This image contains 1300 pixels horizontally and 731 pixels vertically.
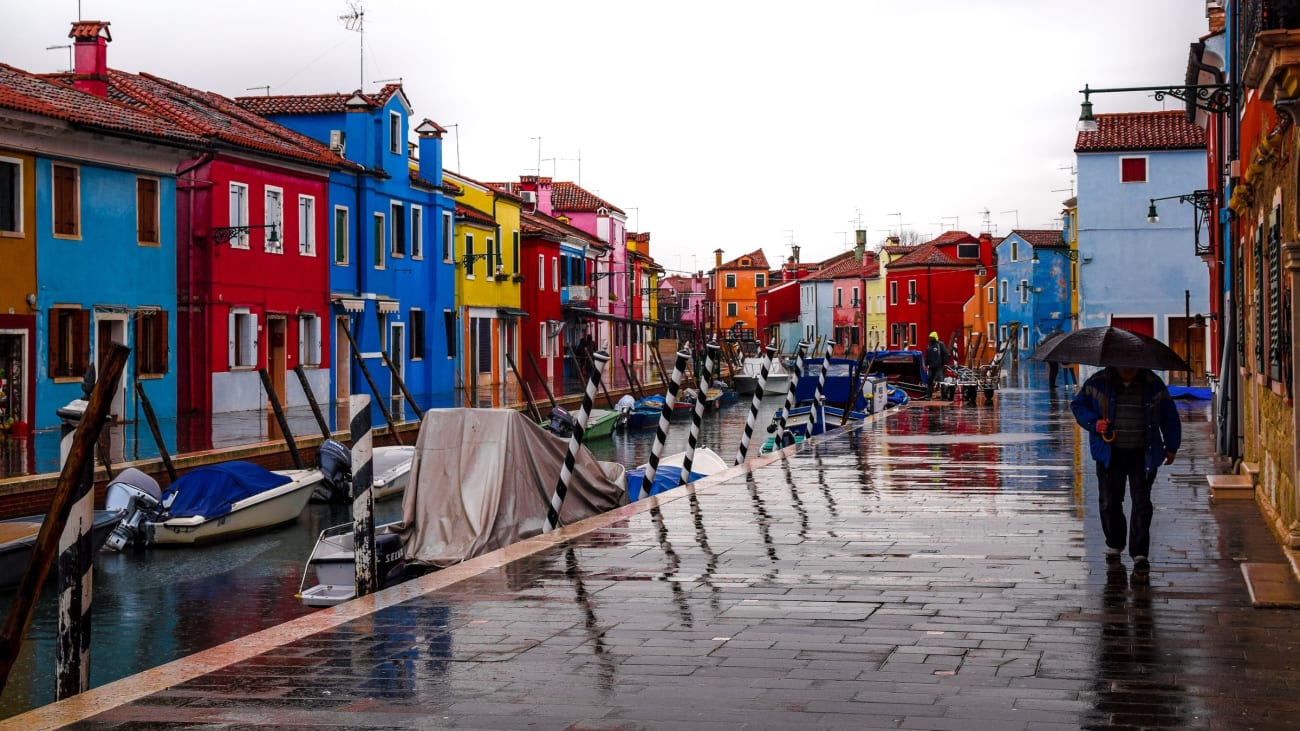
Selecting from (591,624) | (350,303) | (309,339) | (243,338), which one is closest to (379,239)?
(350,303)

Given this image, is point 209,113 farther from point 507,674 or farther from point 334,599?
point 507,674

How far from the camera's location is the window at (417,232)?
149ft

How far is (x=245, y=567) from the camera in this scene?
18.2 metres

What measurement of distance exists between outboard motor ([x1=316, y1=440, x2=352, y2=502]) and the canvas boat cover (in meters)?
10.1

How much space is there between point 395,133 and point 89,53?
11600 millimetres

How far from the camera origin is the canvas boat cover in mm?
13859

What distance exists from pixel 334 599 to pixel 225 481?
23.2 ft

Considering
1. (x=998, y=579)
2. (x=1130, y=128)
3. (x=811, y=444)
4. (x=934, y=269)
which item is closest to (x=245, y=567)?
(x=811, y=444)

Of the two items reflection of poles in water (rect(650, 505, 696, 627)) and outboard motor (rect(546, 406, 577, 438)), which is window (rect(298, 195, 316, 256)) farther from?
reflection of poles in water (rect(650, 505, 696, 627))

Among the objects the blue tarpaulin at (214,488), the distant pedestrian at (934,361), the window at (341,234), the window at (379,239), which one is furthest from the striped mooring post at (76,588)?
the window at (379,239)

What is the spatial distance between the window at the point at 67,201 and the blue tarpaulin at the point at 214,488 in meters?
10.3

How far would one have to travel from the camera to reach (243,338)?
1382 inches

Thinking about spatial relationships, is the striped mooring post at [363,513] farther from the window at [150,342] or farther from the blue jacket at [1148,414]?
the window at [150,342]

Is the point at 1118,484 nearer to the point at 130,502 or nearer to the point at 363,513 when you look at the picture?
the point at 363,513
